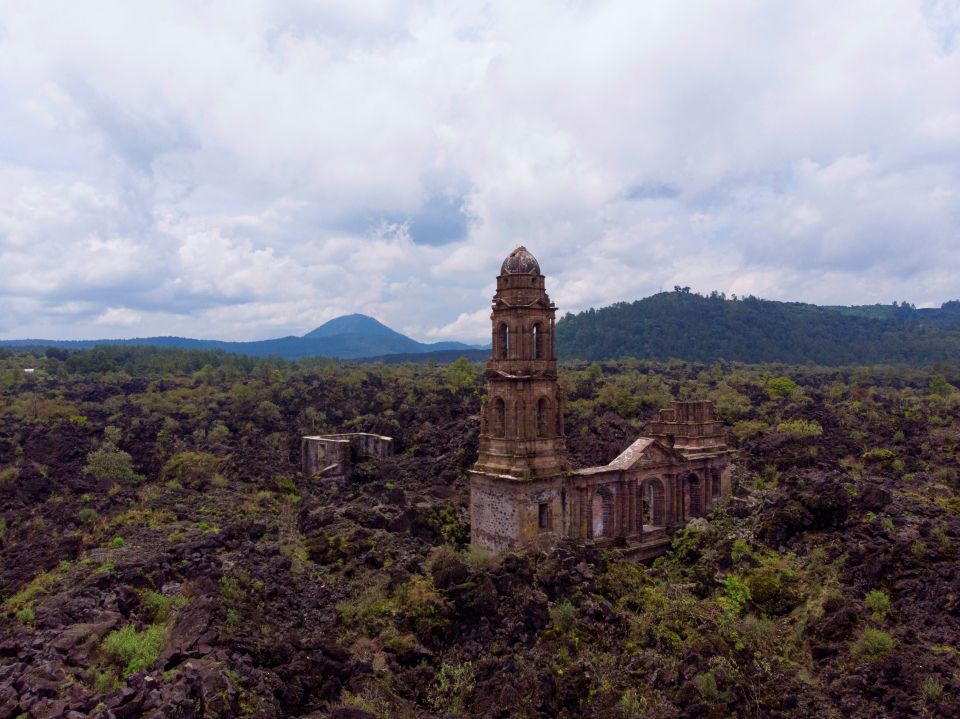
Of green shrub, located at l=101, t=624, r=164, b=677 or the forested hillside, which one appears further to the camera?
the forested hillside

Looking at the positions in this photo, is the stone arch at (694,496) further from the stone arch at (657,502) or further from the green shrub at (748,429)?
the green shrub at (748,429)

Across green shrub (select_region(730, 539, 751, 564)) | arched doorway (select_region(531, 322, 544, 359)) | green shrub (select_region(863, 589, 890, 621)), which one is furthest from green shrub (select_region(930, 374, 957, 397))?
arched doorway (select_region(531, 322, 544, 359))

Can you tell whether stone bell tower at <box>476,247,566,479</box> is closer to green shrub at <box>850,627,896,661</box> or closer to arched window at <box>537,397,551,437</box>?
arched window at <box>537,397,551,437</box>

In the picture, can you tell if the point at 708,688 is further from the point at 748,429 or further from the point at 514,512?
the point at 748,429

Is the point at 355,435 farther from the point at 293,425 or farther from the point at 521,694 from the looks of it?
the point at 521,694

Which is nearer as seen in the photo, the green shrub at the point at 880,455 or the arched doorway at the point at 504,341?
the arched doorway at the point at 504,341

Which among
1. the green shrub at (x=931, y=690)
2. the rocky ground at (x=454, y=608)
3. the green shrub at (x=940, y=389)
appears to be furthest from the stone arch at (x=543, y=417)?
the green shrub at (x=940, y=389)
